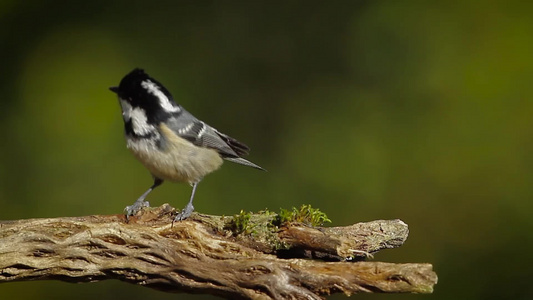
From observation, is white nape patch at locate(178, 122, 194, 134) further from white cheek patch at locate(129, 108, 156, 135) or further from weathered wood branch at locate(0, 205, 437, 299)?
weathered wood branch at locate(0, 205, 437, 299)

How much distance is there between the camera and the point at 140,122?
121 inches

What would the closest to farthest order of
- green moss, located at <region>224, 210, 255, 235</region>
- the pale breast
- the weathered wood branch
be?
the weathered wood branch < green moss, located at <region>224, 210, 255, 235</region> < the pale breast

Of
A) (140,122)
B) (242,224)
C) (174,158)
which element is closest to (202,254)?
(242,224)

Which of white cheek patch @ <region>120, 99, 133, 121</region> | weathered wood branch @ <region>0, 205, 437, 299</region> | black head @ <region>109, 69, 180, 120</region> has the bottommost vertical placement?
weathered wood branch @ <region>0, 205, 437, 299</region>

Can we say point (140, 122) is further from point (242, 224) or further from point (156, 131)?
point (242, 224)

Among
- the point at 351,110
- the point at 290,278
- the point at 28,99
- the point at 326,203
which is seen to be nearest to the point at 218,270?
the point at 290,278

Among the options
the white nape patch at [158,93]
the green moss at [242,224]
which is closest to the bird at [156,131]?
the white nape patch at [158,93]

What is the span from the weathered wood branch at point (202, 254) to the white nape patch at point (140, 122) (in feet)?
1.64

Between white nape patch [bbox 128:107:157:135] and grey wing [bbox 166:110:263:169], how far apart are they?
0.08m

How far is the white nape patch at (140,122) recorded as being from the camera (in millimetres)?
3055

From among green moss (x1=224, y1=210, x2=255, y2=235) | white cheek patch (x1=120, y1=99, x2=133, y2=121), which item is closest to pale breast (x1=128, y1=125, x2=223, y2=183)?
white cheek patch (x1=120, y1=99, x2=133, y2=121)

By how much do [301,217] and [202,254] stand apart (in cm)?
41

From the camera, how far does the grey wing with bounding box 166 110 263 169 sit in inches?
124

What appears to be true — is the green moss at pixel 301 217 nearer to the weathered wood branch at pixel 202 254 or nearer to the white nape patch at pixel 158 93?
the weathered wood branch at pixel 202 254
